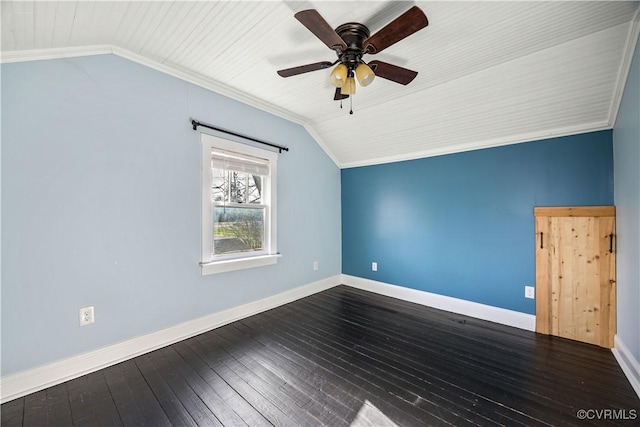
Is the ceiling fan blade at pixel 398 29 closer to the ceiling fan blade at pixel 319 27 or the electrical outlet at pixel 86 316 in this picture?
the ceiling fan blade at pixel 319 27

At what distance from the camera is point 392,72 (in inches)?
73.4

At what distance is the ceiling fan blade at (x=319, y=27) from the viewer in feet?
4.33

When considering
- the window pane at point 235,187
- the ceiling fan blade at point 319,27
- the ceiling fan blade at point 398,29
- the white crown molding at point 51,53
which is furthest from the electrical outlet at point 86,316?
the ceiling fan blade at point 398,29

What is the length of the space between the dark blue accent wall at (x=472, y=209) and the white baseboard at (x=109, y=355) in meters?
1.93

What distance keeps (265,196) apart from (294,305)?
1438 millimetres

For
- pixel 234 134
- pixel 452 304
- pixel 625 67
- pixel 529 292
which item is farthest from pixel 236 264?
pixel 625 67

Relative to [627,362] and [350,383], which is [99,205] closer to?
[350,383]

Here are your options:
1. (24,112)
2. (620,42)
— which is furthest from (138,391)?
(620,42)

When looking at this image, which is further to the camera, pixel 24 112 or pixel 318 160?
pixel 318 160

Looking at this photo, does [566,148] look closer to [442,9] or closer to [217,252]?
[442,9]

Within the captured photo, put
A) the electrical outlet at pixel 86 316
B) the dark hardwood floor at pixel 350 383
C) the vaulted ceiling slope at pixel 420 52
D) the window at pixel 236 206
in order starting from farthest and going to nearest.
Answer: the window at pixel 236 206 < the electrical outlet at pixel 86 316 < the vaulted ceiling slope at pixel 420 52 < the dark hardwood floor at pixel 350 383

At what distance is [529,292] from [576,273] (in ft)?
1.38

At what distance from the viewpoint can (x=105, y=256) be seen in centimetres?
196

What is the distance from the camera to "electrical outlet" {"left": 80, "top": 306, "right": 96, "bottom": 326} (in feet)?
6.12
